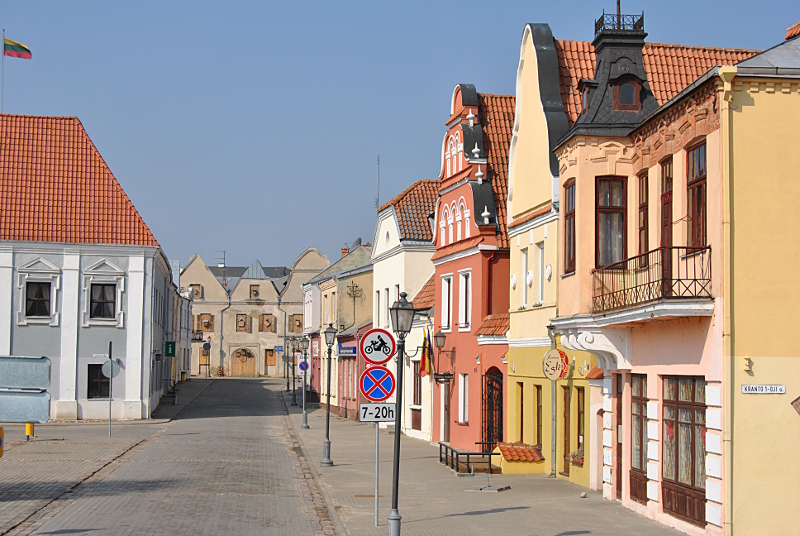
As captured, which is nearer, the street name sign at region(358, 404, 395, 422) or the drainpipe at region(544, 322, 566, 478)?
the street name sign at region(358, 404, 395, 422)

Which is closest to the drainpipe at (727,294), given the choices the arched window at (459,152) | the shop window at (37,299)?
the arched window at (459,152)

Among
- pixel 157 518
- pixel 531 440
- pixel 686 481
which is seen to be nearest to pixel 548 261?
pixel 531 440

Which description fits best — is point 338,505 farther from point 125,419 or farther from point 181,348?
point 181,348

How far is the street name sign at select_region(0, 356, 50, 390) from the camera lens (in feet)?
57.3

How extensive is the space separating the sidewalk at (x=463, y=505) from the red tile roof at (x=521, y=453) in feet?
1.88

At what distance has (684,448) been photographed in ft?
48.7

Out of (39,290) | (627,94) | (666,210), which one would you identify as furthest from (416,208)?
(666,210)

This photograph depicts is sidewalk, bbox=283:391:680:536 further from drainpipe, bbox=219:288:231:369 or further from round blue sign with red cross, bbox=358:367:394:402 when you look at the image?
drainpipe, bbox=219:288:231:369

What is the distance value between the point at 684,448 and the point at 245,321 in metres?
84.8

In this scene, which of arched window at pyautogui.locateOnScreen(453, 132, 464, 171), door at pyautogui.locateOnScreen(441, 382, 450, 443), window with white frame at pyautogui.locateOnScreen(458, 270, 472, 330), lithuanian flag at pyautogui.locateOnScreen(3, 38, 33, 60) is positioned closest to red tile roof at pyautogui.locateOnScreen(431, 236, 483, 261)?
window with white frame at pyautogui.locateOnScreen(458, 270, 472, 330)

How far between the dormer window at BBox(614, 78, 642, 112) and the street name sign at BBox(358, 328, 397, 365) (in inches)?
235

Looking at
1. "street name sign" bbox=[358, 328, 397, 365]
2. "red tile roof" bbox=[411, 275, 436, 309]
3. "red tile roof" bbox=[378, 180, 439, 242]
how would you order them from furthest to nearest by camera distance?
"red tile roof" bbox=[378, 180, 439, 242], "red tile roof" bbox=[411, 275, 436, 309], "street name sign" bbox=[358, 328, 397, 365]

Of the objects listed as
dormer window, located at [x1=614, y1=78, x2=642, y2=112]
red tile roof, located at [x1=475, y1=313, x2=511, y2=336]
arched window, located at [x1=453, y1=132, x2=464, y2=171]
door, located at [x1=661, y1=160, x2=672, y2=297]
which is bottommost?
red tile roof, located at [x1=475, y1=313, x2=511, y2=336]

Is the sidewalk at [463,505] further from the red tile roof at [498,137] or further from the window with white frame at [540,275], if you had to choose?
the red tile roof at [498,137]
